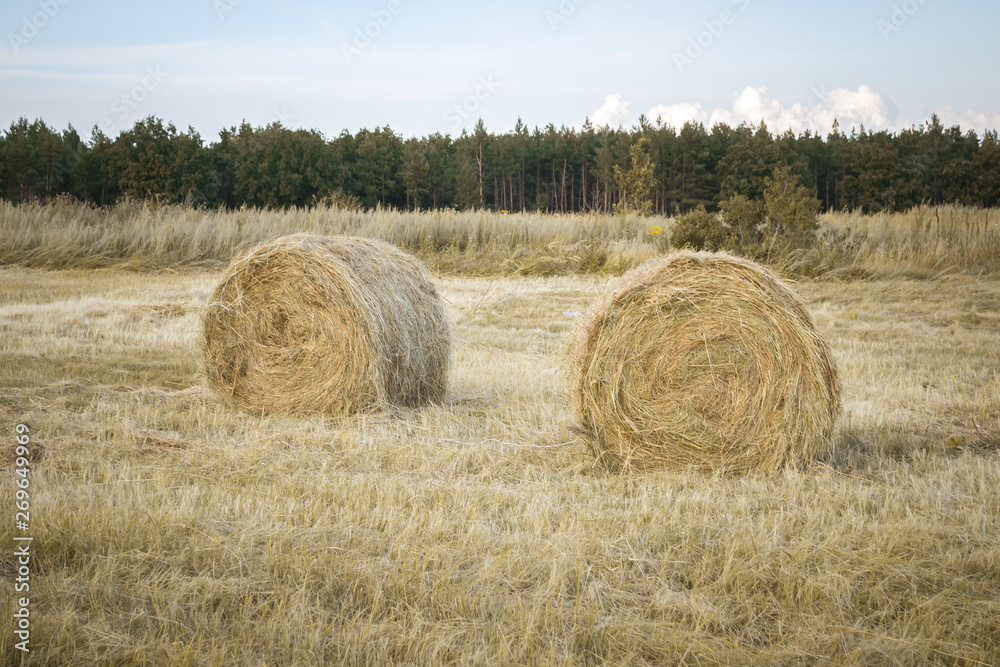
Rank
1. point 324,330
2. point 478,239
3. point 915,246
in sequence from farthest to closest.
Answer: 1. point 478,239
2. point 915,246
3. point 324,330

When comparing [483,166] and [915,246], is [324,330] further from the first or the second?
[483,166]

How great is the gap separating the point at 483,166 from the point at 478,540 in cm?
5037

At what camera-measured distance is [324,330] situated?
5129 millimetres

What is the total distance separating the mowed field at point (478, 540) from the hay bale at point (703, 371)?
7.5 inches

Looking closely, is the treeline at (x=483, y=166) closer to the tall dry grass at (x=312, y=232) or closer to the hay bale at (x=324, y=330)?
the tall dry grass at (x=312, y=232)

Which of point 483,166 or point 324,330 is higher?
point 483,166

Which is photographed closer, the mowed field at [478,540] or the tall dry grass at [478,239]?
the mowed field at [478,540]

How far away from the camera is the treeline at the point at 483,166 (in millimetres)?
35438

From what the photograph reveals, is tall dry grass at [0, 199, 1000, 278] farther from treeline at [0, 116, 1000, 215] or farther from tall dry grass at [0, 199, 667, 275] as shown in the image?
treeline at [0, 116, 1000, 215]

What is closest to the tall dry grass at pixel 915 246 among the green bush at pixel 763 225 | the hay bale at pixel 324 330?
the green bush at pixel 763 225

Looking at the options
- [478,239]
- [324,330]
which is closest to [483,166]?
[478,239]

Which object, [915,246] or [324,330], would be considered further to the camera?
[915,246]

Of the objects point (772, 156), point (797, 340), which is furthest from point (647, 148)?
point (797, 340)

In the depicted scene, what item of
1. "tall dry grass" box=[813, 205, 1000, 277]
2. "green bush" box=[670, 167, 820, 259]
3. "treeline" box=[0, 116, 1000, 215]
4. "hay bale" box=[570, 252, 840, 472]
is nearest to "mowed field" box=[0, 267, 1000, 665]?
"hay bale" box=[570, 252, 840, 472]
